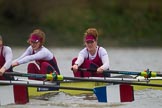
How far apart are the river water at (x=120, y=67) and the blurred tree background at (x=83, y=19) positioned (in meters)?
6.50

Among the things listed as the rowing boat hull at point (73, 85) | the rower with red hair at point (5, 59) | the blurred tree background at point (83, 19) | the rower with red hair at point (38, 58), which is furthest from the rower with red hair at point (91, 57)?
the blurred tree background at point (83, 19)

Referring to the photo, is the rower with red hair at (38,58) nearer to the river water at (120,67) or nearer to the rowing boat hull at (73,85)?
the rowing boat hull at (73,85)

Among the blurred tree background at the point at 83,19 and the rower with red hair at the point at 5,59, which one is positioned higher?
the blurred tree background at the point at 83,19

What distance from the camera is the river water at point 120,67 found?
10281 millimetres

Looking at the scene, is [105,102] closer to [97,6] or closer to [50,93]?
[50,93]

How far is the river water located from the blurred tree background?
6499 millimetres

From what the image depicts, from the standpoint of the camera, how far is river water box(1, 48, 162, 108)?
10.3m

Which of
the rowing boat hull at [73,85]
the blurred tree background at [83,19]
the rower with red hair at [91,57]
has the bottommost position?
the rowing boat hull at [73,85]

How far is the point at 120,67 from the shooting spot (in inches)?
748

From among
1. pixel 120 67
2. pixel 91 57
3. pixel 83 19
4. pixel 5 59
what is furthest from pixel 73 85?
pixel 83 19

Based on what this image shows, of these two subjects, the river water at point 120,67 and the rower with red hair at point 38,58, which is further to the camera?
the rower with red hair at point 38,58

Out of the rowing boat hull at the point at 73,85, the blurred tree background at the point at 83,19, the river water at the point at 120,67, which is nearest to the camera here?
the river water at the point at 120,67

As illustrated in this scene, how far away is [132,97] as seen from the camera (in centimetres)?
1070

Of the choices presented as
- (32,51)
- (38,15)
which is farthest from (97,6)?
(32,51)
